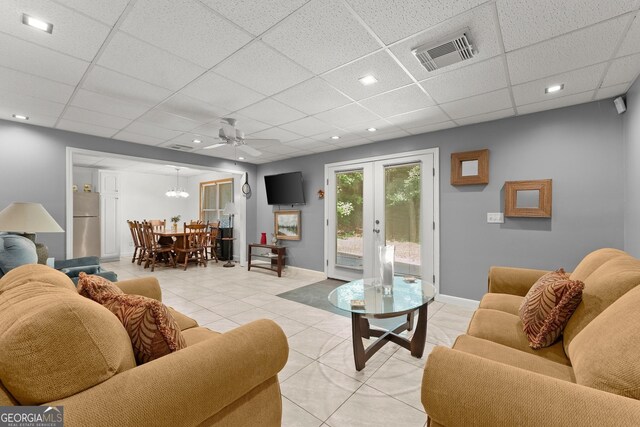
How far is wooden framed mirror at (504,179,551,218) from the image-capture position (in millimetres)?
3248

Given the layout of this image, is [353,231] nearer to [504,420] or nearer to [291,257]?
[291,257]

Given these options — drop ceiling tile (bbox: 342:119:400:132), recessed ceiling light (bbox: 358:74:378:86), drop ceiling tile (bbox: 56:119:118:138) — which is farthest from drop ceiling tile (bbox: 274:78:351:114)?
drop ceiling tile (bbox: 56:119:118:138)

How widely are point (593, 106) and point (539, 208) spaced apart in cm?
122

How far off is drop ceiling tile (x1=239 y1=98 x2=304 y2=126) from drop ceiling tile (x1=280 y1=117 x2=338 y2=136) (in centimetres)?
14

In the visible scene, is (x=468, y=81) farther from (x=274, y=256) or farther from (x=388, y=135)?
(x=274, y=256)

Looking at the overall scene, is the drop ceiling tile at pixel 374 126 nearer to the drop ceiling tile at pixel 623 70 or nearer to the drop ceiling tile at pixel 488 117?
the drop ceiling tile at pixel 488 117

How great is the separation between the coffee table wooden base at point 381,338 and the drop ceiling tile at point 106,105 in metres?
3.32

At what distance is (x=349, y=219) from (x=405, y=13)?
3724mm

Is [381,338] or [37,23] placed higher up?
[37,23]

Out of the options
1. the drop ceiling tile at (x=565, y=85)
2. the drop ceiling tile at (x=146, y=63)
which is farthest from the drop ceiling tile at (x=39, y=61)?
the drop ceiling tile at (x=565, y=85)

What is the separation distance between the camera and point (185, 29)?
185cm

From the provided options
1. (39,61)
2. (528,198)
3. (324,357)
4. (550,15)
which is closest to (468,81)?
(550,15)

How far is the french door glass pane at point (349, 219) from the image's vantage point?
16.5 feet

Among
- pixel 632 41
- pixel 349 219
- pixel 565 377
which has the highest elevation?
pixel 632 41
